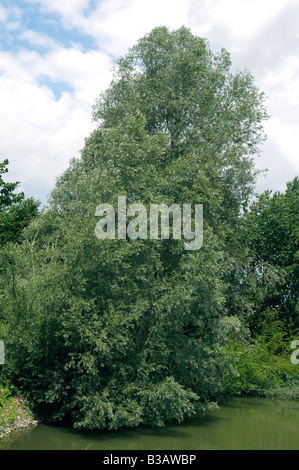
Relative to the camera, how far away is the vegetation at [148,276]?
46.9 ft

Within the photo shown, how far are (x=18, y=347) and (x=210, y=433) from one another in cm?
654

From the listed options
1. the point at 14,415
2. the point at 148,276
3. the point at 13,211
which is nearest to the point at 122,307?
the point at 148,276

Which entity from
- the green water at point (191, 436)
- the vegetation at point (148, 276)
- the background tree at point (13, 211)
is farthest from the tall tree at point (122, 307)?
the background tree at point (13, 211)

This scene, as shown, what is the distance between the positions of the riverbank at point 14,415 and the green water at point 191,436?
0.88ft

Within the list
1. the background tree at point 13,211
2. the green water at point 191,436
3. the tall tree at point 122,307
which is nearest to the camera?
the green water at point 191,436

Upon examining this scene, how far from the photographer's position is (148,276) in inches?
631

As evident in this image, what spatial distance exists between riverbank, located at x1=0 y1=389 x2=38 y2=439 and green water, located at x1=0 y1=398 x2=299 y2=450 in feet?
0.88

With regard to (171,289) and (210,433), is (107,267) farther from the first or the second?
(210,433)

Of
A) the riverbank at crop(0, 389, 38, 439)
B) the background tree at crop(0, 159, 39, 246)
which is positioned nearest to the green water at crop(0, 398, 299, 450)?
the riverbank at crop(0, 389, 38, 439)

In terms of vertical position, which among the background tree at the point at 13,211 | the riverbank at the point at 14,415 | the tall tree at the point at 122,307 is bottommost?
the riverbank at the point at 14,415

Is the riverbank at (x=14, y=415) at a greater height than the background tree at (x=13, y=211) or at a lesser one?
lesser

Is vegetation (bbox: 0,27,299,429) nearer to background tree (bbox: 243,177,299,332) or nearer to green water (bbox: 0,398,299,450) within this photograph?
green water (bbox: 0,398,299,450)

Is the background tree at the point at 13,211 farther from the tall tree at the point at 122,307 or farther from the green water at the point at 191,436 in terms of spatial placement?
the green water at the point at 191,436
